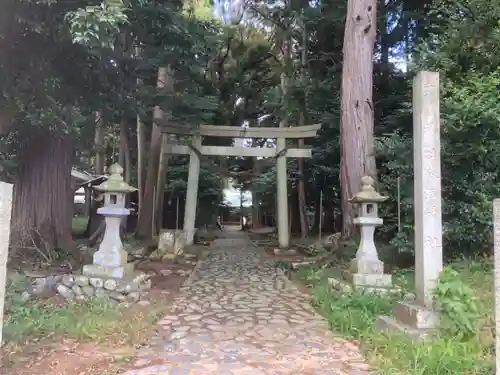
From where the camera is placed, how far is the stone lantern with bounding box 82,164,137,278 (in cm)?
675

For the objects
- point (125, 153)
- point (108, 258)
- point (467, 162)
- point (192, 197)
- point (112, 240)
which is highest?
point (125, 153)

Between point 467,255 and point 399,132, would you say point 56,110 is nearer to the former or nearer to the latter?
point 399,132

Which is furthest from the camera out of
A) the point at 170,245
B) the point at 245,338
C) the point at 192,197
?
the point at 192,197

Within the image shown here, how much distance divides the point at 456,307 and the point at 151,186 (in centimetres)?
1311

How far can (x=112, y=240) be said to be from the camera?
23.1 feet

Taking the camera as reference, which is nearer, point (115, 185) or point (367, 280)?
point (367, 280)

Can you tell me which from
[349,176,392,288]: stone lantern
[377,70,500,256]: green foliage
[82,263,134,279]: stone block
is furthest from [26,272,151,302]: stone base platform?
[377,70,500,256]: green foliage

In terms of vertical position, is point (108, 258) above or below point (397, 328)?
above

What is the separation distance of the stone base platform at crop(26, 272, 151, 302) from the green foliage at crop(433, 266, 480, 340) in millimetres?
4356

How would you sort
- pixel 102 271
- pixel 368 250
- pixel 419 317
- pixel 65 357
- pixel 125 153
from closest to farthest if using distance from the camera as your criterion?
pixel 65 357, pixel 419 317, pixel 102 271, pixel 368 250, pixel 125 153

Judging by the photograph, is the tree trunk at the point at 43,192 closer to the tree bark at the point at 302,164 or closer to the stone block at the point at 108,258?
the stone block at the point at 108,258

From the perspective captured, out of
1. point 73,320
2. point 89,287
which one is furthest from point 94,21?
point 89,287

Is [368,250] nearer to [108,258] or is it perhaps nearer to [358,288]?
[358,288]

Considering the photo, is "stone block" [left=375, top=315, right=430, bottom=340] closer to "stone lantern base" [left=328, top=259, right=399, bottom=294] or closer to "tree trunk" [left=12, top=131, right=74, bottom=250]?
"stone lantern base" [left=328, top=259, right=399, bottom=294]
